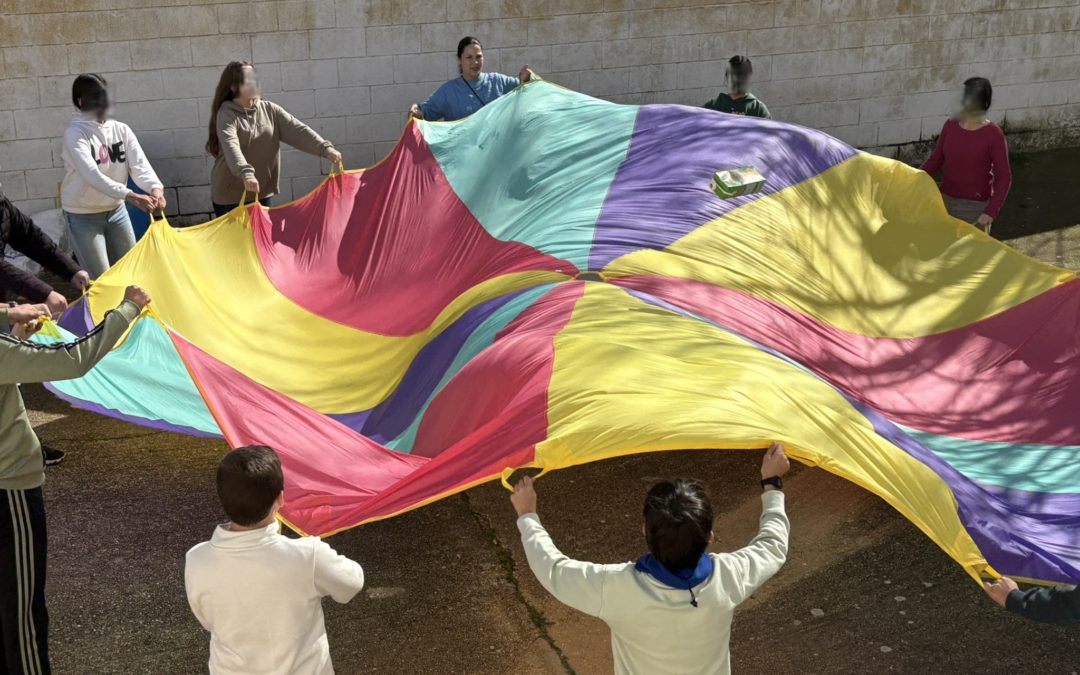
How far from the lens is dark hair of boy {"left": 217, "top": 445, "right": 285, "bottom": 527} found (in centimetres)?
255

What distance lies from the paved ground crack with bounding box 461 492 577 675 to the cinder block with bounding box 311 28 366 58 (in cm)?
412

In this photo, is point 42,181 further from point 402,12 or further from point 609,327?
point 609,327

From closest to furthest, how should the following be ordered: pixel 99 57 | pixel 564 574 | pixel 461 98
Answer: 1. pixel 564 574
2. pixel 461 98
3. pixel 99 57

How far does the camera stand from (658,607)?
248 cm

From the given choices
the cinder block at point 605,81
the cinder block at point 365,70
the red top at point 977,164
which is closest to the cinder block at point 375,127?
the cinder block at point 365,70

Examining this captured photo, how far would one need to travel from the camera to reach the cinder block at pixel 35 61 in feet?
23.2

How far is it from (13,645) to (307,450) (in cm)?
102

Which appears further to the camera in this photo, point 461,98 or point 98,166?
point 461,98

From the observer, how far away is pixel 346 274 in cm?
534

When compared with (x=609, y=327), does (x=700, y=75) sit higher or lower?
higher

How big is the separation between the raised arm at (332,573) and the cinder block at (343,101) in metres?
5.63

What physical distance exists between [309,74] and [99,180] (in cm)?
257

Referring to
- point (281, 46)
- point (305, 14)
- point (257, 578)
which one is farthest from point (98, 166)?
point (257, 578)

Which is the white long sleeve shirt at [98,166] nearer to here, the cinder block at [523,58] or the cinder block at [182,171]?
the cinder block at [182,171]
